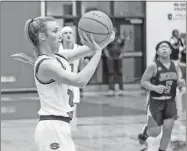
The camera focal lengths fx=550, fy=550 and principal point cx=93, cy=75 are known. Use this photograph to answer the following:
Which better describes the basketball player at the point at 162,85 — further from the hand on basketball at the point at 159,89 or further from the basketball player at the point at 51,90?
the basketball player at the point at 51,90

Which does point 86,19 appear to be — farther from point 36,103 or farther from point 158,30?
point 158,30

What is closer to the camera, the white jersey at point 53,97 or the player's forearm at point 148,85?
the white jersey at point 53,97

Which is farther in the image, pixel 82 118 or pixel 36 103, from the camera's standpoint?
pixel 36 103

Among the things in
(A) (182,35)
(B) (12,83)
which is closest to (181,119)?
(A) (182,35)

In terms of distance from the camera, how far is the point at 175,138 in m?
10.1

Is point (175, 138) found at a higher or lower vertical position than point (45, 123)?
lower

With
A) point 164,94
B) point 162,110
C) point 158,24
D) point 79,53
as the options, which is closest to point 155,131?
point 162,110

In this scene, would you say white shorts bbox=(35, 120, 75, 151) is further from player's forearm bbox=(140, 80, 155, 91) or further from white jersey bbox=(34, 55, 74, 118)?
player's forearm bbox=(140, 80, 155, 91)

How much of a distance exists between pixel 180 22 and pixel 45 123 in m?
18.3

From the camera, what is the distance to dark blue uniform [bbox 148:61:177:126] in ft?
27.2

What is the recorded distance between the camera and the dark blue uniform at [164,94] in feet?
27.2

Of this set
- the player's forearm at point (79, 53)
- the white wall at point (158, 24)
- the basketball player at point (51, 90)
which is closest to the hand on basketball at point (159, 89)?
the player's forearm at point (79, 53)

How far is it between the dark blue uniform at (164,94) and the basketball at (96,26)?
3628 mm

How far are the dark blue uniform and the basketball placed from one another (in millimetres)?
3628
